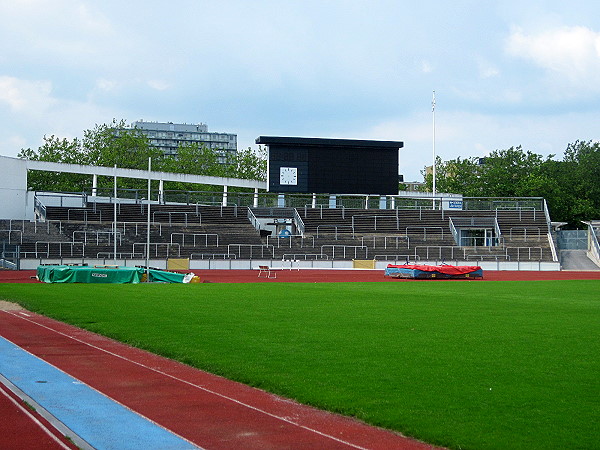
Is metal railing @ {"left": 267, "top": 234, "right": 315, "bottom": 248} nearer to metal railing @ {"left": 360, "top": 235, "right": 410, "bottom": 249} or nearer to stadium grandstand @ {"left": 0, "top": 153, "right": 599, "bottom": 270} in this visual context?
stadium grandstand @ {"left": 0, "top": 153, "right": 599, "bottom": 270}

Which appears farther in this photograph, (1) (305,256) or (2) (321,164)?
(2) (321,164)

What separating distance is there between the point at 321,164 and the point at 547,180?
4010cm

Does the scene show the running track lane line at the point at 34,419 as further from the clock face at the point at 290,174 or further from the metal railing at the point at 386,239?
the metal railing at the point at 386,239

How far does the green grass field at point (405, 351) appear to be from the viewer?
905 cm

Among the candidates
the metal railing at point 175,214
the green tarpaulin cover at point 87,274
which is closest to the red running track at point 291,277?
the green tarpaulin cover at point 87,274

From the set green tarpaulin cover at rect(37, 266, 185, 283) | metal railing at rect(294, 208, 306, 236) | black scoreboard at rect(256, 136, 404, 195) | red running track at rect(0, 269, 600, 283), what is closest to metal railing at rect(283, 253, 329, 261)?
red running track at rect(0, 269, 600, 283)

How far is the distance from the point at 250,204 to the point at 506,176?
138 feet

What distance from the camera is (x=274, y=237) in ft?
206

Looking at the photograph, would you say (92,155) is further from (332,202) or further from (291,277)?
(291,277)

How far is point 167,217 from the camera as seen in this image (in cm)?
6494

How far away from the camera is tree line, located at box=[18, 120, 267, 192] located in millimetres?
95938

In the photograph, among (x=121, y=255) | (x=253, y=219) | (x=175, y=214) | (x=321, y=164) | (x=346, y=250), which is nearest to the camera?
(x=121, y=255)

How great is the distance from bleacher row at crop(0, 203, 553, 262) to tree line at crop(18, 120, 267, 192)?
32379 millimetres

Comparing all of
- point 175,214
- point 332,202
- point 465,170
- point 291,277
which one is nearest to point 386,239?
point 332,202
